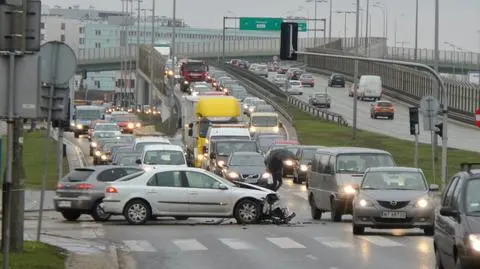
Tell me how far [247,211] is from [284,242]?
5.52 metres

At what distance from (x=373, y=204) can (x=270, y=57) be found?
153095 mm

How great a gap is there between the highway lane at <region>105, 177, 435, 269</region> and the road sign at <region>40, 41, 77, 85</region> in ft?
11.1

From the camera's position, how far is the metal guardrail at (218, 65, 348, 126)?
4055 inches

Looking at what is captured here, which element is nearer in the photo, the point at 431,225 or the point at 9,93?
the point at 9,93

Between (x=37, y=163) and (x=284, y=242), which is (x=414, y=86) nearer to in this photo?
(x=37, y=163)

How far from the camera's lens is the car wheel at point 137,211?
32.0m

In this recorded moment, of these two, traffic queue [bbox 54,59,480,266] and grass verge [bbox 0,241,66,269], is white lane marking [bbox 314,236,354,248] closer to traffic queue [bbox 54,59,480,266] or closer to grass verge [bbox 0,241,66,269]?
traffic queue [bbox 54,59,480,266]

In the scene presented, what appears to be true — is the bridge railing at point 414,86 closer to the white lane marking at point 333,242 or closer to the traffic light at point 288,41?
the traffic light at point 288,41

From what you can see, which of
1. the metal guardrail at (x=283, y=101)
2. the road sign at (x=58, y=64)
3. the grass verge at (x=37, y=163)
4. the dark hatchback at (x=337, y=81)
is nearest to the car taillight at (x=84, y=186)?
the grass verge at (x=37, y=163)

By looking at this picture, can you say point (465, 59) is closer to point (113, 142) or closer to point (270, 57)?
point (270, 57)

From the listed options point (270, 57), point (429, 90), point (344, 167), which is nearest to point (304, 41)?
point (270, 57)

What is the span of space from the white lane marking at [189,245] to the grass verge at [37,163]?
29.7 feet

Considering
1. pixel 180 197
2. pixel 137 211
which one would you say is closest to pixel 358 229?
pixel 180 197

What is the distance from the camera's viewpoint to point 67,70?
22469 mm
